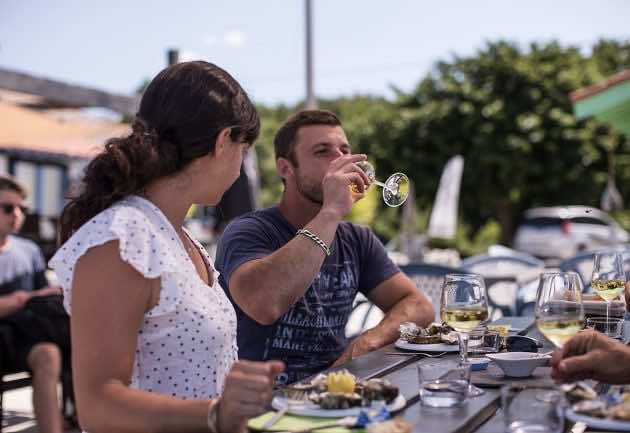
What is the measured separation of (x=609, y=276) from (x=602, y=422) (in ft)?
4.57

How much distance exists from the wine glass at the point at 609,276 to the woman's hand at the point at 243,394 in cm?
174

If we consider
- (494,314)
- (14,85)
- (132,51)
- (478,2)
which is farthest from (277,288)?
(132,51)

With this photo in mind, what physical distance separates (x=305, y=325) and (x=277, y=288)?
501mm

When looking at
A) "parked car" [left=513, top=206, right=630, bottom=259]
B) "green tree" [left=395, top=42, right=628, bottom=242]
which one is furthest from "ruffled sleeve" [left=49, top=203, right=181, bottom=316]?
"green tree" [left=395, top=42, right=628, bottom=242]

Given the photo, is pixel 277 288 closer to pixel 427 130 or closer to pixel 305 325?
pixel 305 325

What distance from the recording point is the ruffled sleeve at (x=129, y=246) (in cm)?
185

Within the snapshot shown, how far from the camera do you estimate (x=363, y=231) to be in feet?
12.5

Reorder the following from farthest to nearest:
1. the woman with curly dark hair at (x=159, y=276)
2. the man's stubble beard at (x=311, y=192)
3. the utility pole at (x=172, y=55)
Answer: the utility pole at (x=172, y=55) → the man's stubble beard at (x=311, y=192) → the woman with curly dark hair at (x=159, y=276)

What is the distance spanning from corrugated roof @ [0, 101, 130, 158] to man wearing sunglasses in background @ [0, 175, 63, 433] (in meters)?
4.92

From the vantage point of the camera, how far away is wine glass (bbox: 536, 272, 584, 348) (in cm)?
199

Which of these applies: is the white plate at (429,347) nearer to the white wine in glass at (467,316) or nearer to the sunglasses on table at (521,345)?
the sunglasses on table at (521,345)

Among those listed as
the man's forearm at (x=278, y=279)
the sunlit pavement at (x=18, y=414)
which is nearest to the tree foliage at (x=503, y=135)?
the sunlit pavement at (x=18, y=414)

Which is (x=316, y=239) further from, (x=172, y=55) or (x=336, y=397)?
(x=172, y=55)

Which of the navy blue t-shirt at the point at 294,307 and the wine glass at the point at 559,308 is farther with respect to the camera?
the navy blue t-shirt at the point at 294,307
